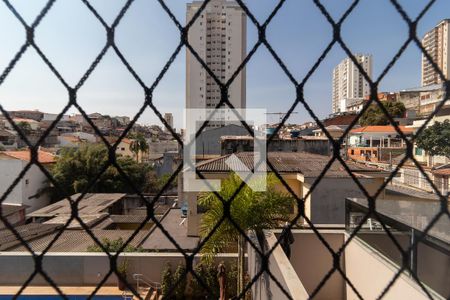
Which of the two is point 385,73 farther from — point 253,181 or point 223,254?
point 223,254

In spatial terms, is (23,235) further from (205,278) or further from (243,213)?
(243,213)

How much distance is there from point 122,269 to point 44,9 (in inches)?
174

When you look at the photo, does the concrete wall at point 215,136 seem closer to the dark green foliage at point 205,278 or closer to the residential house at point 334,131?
the residential house at point 334,131

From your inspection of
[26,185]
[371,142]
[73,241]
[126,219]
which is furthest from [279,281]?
[371,142]

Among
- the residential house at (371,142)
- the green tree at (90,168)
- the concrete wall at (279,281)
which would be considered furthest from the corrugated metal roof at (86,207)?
the residential house at (371,142)

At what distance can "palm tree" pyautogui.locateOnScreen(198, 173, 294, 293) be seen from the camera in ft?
11.9

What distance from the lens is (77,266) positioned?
15.0 feet

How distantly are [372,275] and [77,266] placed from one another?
3702 millimetres

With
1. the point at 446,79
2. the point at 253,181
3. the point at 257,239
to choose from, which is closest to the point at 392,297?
the point at 257,239

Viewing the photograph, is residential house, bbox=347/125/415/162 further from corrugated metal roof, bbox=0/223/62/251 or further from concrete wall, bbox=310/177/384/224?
corrugated metal roof, bbox=0/223/62/251

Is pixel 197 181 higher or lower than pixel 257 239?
higher

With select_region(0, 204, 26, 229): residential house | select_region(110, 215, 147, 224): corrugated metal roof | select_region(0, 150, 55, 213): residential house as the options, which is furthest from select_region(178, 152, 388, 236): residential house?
select_region(0, 204, 26, 229): residential house

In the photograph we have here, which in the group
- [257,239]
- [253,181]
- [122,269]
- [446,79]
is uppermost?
[446,79]

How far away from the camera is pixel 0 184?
6.81m
